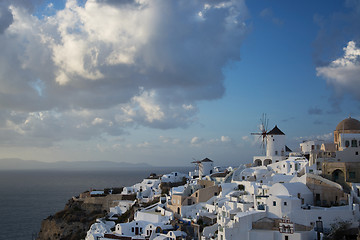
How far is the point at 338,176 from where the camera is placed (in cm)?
3103

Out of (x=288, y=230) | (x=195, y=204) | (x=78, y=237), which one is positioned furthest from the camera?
(x=78, y=237)

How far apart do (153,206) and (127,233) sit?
6.10m

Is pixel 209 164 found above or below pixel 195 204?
above

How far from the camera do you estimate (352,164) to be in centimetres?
3075

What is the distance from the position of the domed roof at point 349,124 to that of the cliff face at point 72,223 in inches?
1143

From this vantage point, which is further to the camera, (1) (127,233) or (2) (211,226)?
(1) (127,233)

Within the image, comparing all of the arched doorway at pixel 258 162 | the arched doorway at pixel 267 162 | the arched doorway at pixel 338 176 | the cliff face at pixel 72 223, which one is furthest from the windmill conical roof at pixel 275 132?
the cliff face at pixel 72 223

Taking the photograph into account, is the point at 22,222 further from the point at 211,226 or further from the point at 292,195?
the point at 292,195

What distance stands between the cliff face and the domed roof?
29.0 metres

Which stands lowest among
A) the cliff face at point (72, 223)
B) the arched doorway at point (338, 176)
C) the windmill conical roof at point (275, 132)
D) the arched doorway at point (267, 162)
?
the cliff face at point (72, 223)

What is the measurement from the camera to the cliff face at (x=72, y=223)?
42.9 m

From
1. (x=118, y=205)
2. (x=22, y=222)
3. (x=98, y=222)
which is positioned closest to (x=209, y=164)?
(x=118, y=205)

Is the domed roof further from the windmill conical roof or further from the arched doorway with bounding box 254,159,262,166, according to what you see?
the arched doorway with bounding box 254,159,262,166

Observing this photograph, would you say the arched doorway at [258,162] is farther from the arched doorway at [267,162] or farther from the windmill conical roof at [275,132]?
the windmill conical roof at [275,132]
